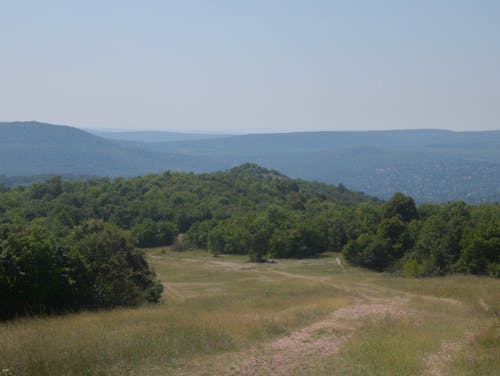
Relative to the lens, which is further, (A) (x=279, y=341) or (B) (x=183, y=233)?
(B) (x=183, y=233)

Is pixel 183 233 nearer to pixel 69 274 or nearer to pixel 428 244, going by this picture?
pixel 428 244

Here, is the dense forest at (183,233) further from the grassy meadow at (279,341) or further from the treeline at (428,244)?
the grassy meadow at (279,341)

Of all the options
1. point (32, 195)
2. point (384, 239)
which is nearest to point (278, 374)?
point (384, 239)

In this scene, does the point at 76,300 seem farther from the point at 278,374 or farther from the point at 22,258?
the point at 278,374

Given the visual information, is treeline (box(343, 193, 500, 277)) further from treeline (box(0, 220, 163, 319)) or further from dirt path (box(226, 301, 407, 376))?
treeline (box(0, 220, 163, 319))

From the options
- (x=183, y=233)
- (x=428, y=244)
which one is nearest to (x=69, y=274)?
(x=428, y=244)

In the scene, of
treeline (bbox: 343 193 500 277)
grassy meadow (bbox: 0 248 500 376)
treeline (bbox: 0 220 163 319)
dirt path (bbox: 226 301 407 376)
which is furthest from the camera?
treeline (bbox: 343 193 500 277)

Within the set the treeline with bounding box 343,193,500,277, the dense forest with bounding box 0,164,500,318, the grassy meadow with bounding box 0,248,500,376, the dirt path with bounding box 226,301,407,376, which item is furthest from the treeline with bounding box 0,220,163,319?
the treeline with bounding box 343,193,500,277

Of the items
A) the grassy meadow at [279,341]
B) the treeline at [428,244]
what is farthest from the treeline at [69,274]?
the treeline at [428,244]

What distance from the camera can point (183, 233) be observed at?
9894cm

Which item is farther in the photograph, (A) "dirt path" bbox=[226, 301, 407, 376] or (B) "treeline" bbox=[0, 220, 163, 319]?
(B) "treeline" bbox=[0, 220, 163, 319]

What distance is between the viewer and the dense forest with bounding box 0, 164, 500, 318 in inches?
978

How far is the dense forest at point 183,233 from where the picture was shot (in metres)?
24.8

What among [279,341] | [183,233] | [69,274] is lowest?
[183,233]
